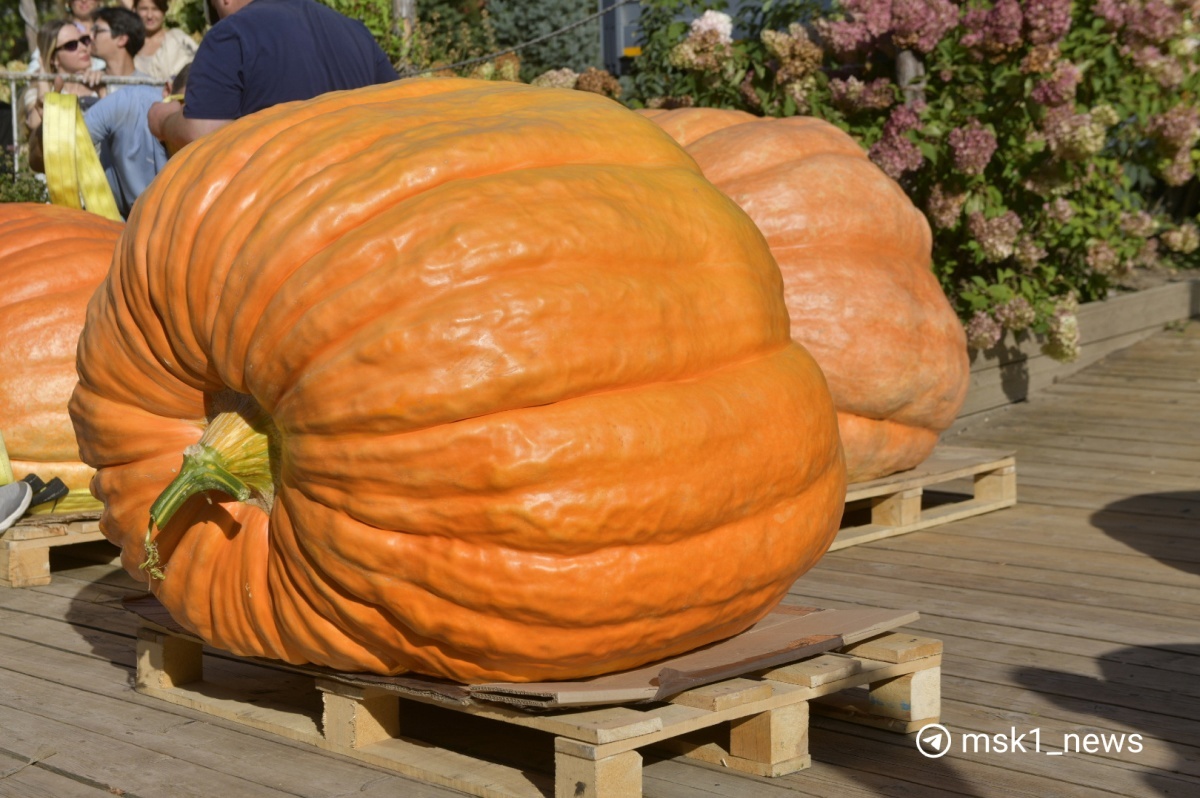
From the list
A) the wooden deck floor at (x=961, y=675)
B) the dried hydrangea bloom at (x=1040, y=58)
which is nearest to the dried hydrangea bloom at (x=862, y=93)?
the dried hydrangea bloom at (x=1040, y=58)

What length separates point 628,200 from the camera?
2373 mm

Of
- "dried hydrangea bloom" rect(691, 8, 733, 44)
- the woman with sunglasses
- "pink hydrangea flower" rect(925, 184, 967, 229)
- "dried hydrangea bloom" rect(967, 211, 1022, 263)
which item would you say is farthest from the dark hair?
"dried hydrangea bloom" rect(967, 211, 1022, 263)

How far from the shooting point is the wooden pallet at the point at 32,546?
4.00 meters

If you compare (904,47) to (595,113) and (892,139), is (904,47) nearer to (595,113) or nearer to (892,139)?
(892,139)

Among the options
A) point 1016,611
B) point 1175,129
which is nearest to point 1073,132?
point 1175,129

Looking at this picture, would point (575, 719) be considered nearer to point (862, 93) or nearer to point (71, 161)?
point (71, 161)

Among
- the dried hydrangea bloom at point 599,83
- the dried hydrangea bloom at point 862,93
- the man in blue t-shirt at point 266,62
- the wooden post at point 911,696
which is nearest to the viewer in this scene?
the wooden post at point 911,696

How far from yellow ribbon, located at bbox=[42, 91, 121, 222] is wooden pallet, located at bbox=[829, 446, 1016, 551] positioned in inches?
109

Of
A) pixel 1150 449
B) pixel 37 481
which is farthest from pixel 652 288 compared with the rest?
pixel 1150 449

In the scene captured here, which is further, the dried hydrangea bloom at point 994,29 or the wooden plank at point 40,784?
the dried hydrangea bloom at point 994,29

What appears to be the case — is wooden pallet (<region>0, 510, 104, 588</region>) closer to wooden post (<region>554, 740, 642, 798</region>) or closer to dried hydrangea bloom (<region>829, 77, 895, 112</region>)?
wooden post (<region>554, 740, 642, 798</region>)

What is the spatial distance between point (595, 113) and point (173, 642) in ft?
4.80

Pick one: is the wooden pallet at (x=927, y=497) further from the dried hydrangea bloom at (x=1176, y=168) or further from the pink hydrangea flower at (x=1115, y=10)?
the dried hydrangea bloom at (x=1176, y=168)

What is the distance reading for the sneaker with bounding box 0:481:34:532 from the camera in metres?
4.05
